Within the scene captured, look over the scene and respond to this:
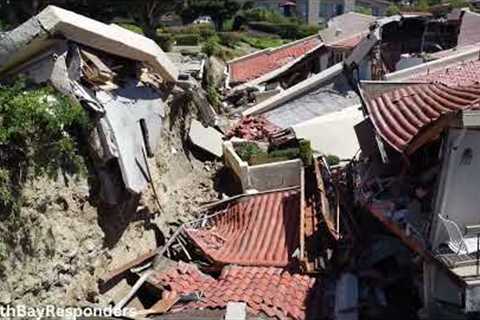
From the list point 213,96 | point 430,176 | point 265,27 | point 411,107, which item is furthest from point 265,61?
point 430,176

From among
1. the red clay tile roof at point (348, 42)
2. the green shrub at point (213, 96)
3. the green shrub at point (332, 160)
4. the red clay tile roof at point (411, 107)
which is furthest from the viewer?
the red clay tile roof at point (348, 42)

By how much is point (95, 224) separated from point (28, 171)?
2.26 meters

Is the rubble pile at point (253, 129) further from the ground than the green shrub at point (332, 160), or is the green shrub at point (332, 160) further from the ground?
the green shrub at point (332, 160)

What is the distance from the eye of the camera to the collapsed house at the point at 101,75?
1470cm

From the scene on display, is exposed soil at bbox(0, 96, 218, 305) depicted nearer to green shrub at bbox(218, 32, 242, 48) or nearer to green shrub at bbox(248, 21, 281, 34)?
green shrub at bbox(218, 32, 242, 48)

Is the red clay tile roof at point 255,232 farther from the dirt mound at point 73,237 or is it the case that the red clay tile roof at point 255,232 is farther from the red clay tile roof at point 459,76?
the red clay tile roof at point 459,76

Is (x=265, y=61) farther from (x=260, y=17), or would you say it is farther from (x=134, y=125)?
(x=260, y=17)

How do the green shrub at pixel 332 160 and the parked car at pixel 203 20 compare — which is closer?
the green shrub at pixel 332 160

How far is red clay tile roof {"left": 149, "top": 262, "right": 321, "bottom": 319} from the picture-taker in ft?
45.1

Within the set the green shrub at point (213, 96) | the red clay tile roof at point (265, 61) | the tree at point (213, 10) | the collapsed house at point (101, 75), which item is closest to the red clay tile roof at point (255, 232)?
the collapsed house at point (101, 75)

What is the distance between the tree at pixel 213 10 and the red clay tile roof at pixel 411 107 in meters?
43.7

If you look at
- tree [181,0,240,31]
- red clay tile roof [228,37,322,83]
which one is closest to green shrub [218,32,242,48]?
tree [181,0,240,31]

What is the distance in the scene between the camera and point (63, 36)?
49.5 feet

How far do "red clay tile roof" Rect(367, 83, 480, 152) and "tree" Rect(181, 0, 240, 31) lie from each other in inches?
1721
